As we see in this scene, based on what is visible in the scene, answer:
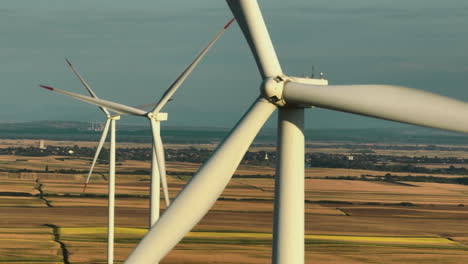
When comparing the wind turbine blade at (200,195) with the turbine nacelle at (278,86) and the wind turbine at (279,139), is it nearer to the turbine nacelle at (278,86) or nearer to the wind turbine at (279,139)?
the wind turbine at (279,139)

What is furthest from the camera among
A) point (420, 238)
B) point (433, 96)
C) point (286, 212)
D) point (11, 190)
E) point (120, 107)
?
point (11, 190)

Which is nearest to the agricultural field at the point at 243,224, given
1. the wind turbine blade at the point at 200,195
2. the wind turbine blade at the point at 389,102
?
the wind turbine blade at the point at 200,195

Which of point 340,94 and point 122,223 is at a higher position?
point 122,223

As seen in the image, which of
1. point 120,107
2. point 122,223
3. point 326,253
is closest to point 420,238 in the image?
point 326,253

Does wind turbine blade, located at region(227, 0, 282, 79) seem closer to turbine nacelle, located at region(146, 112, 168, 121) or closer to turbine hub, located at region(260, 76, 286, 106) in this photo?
turbine hub, located at region(260, 76, 286, 106)

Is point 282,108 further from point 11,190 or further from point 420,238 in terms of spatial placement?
point 11,190

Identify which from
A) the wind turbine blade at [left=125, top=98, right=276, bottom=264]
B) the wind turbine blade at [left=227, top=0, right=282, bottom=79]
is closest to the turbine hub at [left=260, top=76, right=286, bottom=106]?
the wind turbine blade at [left=125, top=98, right=276, bottom=264]

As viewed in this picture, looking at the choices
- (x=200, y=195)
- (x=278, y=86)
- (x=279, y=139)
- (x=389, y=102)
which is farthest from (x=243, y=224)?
(x=389, y=102)
